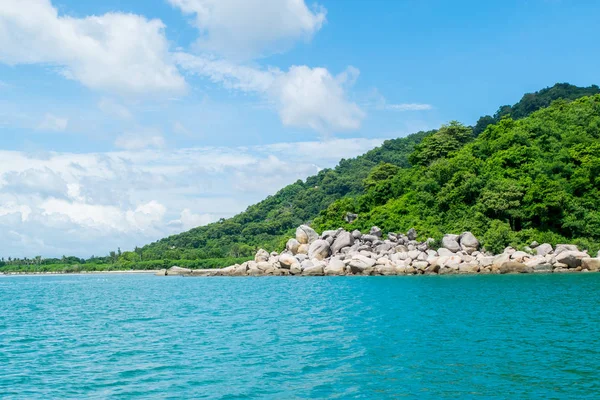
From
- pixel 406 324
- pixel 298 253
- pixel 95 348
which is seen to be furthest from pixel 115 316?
pixel 298 253

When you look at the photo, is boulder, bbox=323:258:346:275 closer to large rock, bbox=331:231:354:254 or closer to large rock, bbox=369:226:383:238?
large rock, bbox=331:231:354:254

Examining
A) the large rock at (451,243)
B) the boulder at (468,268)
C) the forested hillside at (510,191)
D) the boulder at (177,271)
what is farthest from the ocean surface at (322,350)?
the boulder at (177,271)

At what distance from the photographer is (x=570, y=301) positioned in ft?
78.8

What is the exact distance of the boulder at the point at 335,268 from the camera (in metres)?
51.7

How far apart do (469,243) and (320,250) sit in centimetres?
1518

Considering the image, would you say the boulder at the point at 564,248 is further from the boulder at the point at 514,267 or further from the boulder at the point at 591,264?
the boulder at the point at 514,267

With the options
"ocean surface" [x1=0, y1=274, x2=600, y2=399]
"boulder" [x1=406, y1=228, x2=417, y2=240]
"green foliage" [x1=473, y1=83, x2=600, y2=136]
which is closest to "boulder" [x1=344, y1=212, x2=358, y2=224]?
"boulder" [x1=406, y1=228, x2=417, y2=240]

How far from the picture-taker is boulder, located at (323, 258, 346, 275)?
51656mm

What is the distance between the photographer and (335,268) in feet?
171

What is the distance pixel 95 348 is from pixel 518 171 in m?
47.0

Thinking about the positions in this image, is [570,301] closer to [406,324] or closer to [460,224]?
[406,324]

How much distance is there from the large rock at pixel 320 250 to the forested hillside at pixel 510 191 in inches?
234

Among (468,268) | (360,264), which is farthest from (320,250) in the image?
(468,268)

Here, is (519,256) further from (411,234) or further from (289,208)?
(289,208)
